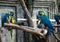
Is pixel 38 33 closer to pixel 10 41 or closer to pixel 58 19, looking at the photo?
pixel 58 19

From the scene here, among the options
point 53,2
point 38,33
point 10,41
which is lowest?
point 10,41

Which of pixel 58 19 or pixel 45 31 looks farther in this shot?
pixel 58 19

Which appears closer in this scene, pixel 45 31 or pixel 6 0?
pixel 45 31

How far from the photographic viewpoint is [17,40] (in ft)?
20.6

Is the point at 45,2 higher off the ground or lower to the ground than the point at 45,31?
higher

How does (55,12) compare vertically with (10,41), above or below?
above

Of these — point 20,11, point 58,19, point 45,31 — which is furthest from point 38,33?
point 20,11

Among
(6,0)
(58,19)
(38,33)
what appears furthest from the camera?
(6,0)

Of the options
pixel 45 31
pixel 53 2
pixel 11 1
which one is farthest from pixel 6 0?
pixel 45 31

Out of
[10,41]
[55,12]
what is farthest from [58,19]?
[10,41]

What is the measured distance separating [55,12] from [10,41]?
1376 mm

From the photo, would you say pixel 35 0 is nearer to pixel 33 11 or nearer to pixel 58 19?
pixel 33 11

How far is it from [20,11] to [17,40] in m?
0.74

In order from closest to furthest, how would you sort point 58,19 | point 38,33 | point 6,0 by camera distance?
point 38,33
point 58,19
point 6,0
